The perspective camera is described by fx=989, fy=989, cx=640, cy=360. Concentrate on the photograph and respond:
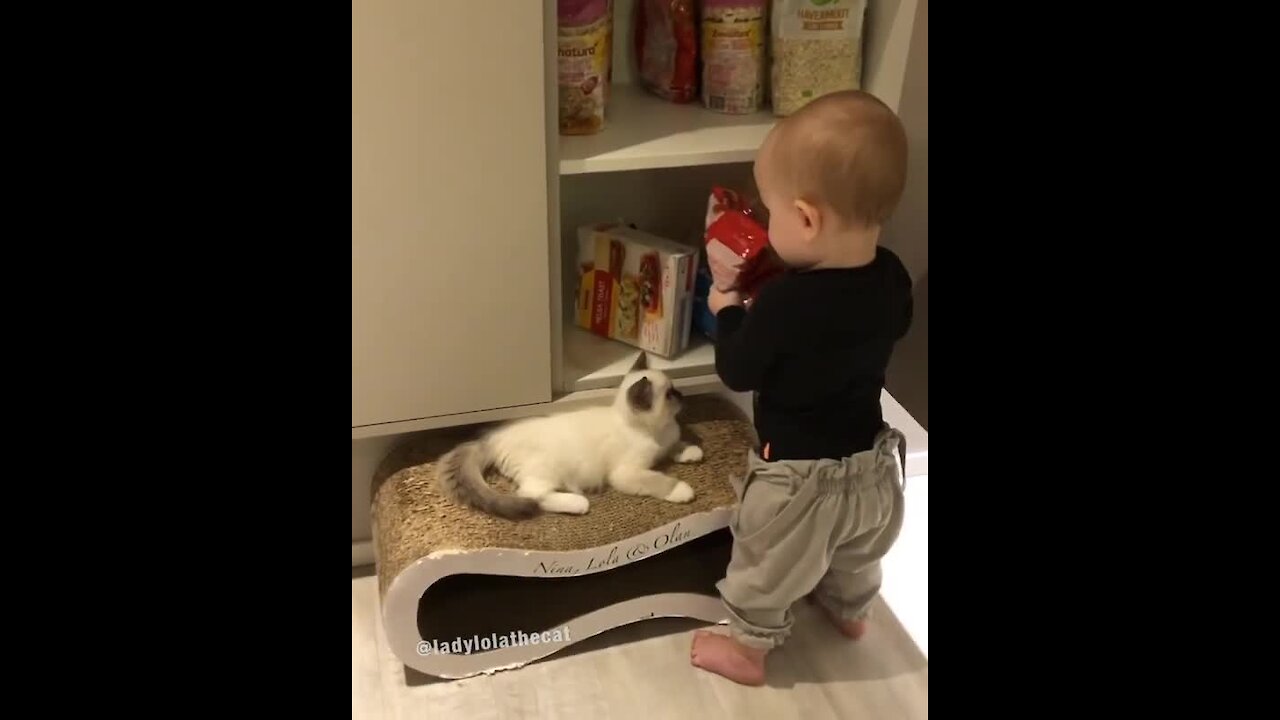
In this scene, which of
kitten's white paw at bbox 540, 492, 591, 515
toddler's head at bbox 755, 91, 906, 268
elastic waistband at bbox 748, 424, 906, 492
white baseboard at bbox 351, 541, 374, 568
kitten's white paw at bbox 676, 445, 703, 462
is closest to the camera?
toddler's head at bbox 755, 91, 906, 268

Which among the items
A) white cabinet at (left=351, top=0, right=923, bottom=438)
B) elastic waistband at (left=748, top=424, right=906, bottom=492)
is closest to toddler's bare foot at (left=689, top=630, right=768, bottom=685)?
elastic waistband at (left=748, top=424, right=906, bottom=492)

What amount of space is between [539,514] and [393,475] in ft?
0.72

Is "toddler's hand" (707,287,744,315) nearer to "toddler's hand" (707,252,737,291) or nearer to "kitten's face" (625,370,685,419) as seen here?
"toddler's hand" (707,252,737,291)

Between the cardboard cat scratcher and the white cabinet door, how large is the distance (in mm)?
136

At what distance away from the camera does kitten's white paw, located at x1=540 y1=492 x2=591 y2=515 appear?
1.29 metres

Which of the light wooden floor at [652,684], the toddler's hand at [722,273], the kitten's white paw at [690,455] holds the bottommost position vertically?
the light wooden floor at [652,684]

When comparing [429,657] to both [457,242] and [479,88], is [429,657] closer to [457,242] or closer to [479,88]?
[457,242]

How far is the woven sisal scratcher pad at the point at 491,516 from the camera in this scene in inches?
48.4

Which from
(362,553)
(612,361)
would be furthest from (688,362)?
(362,553)

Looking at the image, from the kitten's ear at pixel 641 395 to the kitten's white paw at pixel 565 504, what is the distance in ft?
0.47

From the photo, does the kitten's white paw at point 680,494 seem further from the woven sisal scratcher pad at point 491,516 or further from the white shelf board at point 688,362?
the white shelf board at point 688,362

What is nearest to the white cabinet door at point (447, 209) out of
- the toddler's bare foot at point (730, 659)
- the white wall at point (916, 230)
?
the toddler's bare foot at point (730, 659)

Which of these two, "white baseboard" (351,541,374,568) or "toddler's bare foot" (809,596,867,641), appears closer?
"toddler's bare foot" (809,596,867,641)

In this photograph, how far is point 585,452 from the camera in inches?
52.1
